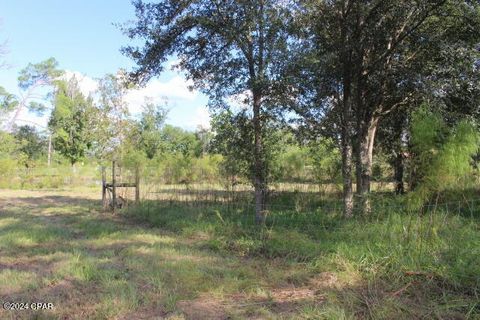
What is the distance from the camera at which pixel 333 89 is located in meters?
10.4

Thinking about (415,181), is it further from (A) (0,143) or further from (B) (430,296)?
(A) (0,143)

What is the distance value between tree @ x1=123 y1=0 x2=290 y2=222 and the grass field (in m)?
2.43

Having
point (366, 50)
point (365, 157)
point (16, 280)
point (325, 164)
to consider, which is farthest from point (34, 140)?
point (16, 280)

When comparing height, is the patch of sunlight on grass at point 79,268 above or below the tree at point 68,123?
below

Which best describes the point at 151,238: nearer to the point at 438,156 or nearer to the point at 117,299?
the point at 117,299

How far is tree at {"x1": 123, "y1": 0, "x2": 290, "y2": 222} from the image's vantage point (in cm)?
836

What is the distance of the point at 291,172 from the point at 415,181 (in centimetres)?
700

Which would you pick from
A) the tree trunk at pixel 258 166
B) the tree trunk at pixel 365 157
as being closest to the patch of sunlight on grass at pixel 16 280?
the tree trunk at pixel 258 166

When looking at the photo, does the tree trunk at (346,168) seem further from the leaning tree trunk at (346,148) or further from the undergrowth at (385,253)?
the undergrowth at (385,253)

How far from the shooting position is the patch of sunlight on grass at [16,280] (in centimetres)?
513

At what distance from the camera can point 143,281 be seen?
17.9 ft

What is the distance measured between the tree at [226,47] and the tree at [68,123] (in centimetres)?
3715

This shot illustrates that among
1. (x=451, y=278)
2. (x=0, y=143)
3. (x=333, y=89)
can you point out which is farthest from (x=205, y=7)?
(x=0, y=143)

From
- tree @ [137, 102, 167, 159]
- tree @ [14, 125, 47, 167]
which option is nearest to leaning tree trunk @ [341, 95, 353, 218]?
tree @ [137, 102, 167, 159]
